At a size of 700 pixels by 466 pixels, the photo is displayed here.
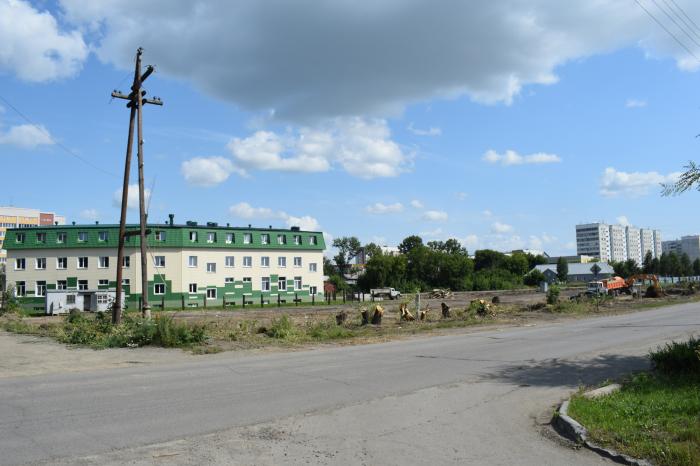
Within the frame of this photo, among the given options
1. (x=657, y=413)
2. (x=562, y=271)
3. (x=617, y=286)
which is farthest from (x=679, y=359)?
(x=562, y=271)

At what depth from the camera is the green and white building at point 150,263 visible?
193 ft

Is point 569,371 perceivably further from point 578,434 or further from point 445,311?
point 445,311

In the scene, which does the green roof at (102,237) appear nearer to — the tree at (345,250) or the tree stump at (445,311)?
the tree stump at (445,311)

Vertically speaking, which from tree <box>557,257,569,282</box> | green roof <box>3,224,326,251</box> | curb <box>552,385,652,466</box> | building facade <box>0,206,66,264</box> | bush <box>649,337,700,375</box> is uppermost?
building facade <box>0,206,66,264</box>

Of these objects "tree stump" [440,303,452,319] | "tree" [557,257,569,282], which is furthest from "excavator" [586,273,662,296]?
"tree" [557,257,569,282]

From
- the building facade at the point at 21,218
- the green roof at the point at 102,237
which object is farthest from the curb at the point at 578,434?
the building facade at the point at 21,218

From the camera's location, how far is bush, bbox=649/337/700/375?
9.79 metres

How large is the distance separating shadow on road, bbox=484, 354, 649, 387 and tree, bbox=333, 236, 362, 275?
13171cm

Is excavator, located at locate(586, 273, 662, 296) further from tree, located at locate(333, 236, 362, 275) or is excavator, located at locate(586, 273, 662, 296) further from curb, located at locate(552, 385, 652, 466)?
tree, located at locate(333, 236, 362, 275)

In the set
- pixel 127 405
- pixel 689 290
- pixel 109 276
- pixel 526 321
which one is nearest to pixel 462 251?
pixel 689 290

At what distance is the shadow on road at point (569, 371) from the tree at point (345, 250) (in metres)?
132

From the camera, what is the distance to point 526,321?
27.9m

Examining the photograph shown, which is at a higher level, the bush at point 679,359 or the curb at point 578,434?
the bush at point 679,359

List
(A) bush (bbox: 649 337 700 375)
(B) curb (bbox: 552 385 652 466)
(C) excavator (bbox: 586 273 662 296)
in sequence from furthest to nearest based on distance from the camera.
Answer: (C) excavator (bbox: 586 273 662 296) → (A) bush (bbox: 649 337 700 375) → (B) curb (bbox: 552 385 652 466)
